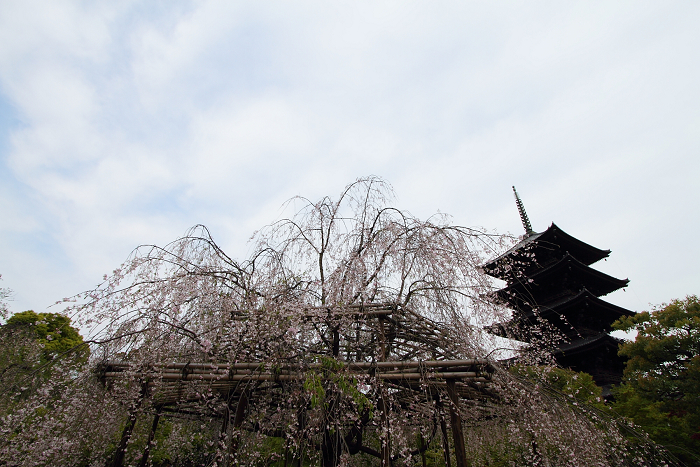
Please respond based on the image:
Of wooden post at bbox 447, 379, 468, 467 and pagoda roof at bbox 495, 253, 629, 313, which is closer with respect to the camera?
wooden post at bbox 447, 379, 468, 467

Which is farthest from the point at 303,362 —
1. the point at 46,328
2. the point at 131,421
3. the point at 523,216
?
the point at 46,328

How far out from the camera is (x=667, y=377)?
8992 millimetres

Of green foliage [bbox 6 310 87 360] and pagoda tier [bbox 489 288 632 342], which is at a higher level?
green foliage [bbox 6 310 87 360]

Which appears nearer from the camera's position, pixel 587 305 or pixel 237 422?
pixel 237 422

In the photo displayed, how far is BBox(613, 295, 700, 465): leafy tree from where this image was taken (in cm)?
795

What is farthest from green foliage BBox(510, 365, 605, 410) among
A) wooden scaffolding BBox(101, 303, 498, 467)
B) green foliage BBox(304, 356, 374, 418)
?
green foliage BBox(304, 356, 374, 418)

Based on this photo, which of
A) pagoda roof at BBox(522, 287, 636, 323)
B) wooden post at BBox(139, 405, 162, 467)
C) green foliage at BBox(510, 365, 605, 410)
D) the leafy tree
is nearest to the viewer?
wooden post at BBox(139, 405, 162, 467)

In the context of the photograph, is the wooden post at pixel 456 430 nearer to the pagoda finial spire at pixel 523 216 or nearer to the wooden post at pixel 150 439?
the wooden post at pixel 150 439

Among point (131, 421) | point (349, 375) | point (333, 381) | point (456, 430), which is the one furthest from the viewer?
point (131, 421)

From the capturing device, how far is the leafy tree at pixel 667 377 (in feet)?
26.1

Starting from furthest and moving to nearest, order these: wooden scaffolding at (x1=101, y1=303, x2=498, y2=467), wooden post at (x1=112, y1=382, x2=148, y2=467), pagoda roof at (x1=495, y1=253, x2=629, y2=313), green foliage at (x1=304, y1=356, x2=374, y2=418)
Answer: pagoda roof at (x1=495, y1=253, x2=629, y2=313) → wooden post at (x1=112, y1=382, x2=148, y2=467) → wooden scaffolding at (x1=101, y1=303, x2=498, y2=467) → green foliage at (x1=304, y1=356, x2=374, y2=418)

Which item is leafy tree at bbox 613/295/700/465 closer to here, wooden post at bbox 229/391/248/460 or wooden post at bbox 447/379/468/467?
wooden post at bbox 447/379/468/467

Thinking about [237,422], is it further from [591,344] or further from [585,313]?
[585,313]

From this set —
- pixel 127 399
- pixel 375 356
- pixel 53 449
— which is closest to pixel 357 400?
pixel 375 356
